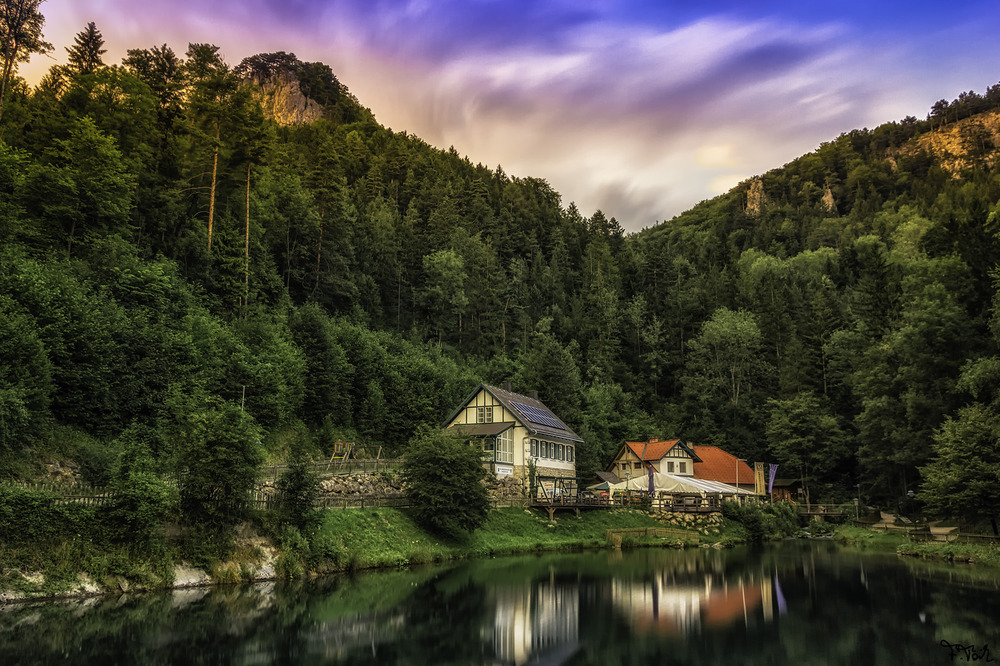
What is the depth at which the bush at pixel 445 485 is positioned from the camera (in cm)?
3459

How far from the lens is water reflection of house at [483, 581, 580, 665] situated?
15427mm

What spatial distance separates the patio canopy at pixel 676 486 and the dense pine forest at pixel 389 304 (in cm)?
1208

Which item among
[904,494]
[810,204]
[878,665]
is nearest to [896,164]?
[810,204]

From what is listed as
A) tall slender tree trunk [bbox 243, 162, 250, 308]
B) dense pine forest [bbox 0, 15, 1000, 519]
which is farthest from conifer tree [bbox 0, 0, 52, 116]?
tall slender tree trunk [bbox 243, 162, 250, 308]

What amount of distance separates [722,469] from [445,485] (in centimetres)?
4251

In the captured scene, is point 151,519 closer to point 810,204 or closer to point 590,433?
point 590,433

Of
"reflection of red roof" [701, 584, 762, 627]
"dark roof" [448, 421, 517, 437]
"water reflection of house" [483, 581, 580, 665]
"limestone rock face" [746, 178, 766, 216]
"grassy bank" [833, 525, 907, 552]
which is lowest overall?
"grassy bank" [833, 525, 907, 552]

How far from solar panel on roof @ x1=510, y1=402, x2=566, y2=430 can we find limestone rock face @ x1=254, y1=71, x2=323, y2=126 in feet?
250

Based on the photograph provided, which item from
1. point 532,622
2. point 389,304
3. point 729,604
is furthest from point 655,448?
point 532,622

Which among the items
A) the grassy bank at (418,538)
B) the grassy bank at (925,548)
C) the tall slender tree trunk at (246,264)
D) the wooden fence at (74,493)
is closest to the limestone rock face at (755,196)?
the grassy bank at (925,548)

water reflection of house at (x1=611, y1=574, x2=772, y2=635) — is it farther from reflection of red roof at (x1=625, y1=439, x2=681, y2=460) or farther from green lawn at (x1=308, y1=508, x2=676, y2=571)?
reflection of red roof at (x1=625, y1=439, x2=681, y2=460)

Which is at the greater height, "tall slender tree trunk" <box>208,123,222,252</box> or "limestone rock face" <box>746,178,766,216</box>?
"limestone rock face" <box>746,178,766,216</box>

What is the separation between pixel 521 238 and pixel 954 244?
5809 cm

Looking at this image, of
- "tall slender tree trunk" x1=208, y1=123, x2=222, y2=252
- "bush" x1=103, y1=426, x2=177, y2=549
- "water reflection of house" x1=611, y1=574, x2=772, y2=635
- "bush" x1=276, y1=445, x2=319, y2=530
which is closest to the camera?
"water reflection of house" x1=611, y1=574, x2=772, y2=635
